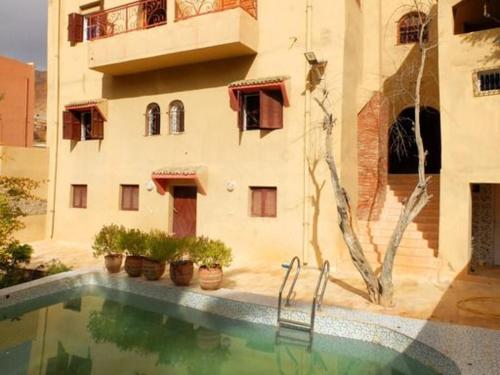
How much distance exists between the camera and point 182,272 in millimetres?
11117

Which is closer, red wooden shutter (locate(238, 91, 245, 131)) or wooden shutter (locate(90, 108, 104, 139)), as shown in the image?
red wooden shutter (locate(238, 91, 245, 131))

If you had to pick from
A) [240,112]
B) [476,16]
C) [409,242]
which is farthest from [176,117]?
[476,16]

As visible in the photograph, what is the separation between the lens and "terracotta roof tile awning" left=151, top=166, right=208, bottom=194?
15180mm

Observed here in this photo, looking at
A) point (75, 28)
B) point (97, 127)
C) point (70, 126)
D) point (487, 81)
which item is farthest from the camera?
point (75, 28)

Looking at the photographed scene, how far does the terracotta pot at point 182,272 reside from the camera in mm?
11109

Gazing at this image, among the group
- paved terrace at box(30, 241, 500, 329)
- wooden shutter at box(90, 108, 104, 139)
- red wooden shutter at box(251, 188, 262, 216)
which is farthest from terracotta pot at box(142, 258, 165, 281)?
wooden shutter at box(90, 108, 104, 139)

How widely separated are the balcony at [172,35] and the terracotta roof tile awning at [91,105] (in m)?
1.28

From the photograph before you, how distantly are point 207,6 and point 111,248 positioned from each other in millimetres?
9314

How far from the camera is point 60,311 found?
34.9 ft

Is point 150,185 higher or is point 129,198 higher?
point 150,185

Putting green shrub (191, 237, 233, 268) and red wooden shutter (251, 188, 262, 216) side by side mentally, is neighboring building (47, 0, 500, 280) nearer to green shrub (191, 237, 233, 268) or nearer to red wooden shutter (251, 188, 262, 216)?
red wooden shutter (251, 188, 262, 216)

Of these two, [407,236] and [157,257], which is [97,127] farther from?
[407,236]

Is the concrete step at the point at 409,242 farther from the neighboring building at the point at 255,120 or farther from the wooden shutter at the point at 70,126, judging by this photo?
the wooden shutter at the point at 70,126

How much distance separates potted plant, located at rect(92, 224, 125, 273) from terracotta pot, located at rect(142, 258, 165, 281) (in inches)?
49.1
